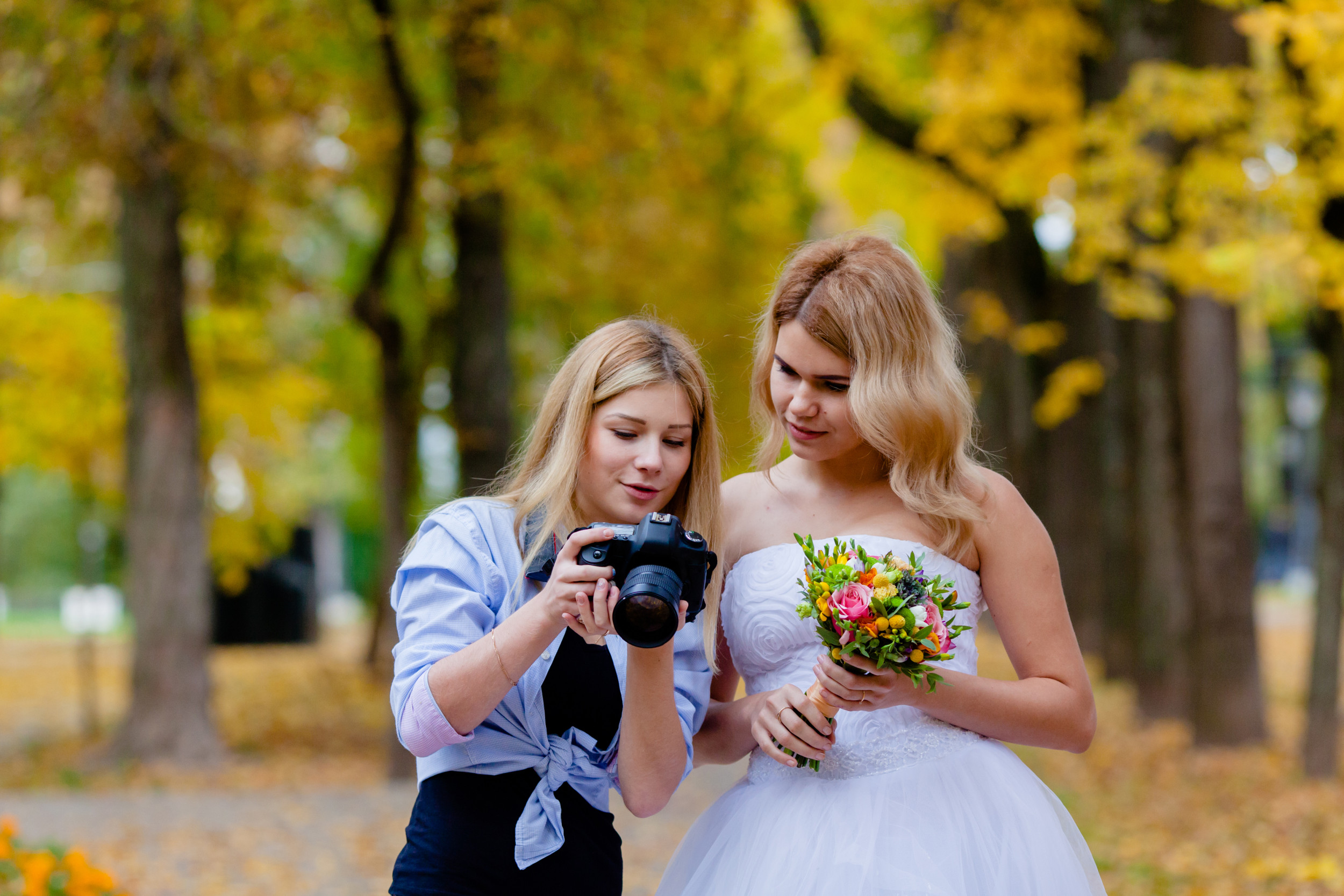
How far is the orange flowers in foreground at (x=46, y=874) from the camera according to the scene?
12.6 ft

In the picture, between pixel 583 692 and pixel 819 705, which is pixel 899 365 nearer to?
pixel 819 705

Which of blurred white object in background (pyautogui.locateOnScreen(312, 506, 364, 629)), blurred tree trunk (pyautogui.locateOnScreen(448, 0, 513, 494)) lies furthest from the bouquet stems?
blurred white object in background (pyautogui.locateOnScreen(312, 506, 364, 629))

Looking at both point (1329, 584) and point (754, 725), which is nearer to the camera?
point (754, 725)

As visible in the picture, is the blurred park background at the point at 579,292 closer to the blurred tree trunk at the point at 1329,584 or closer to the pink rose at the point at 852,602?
the blurred tree trunk at the point at 1329,584

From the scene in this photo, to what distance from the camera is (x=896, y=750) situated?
266 cm

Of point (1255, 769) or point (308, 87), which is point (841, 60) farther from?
point (1255, 769)

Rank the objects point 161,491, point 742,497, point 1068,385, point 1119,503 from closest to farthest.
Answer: point 742,497 → point 161,491 → point 1068,385 → point 1119,503

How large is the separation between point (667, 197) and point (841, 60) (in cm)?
403

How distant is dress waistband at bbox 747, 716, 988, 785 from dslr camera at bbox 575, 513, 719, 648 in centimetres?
65

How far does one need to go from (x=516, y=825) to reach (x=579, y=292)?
45.6ft

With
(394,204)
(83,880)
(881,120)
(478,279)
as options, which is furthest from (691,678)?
(881,120)

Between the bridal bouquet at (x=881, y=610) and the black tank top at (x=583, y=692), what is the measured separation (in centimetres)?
48

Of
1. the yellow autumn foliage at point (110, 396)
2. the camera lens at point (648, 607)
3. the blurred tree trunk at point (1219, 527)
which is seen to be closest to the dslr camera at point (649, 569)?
the camera lens at point (648, 607)

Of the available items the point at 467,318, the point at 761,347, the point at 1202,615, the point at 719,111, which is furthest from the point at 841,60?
the point at 761,347
